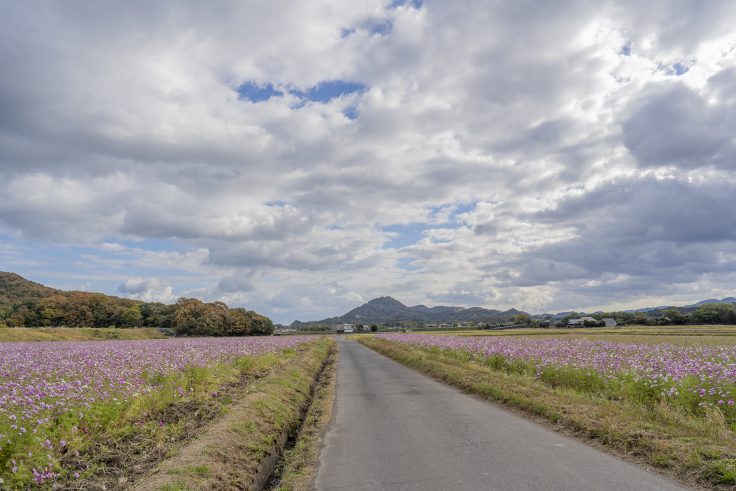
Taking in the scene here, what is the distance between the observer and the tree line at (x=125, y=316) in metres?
95.3

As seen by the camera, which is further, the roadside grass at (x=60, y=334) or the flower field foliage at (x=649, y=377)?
the roadside grass at (x=60, y=334)

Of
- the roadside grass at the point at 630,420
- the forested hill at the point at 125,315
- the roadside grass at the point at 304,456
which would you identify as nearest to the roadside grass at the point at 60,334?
the forested hill at the point at 125,315

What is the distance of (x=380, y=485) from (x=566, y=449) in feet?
12.3

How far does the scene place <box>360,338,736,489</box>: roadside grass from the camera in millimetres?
6746

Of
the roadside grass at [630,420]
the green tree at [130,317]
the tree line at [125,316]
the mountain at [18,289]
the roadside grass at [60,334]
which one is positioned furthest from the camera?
the mountain at [18,289]

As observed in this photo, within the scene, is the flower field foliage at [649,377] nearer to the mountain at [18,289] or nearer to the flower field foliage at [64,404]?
the flower field foliage at [64,404]

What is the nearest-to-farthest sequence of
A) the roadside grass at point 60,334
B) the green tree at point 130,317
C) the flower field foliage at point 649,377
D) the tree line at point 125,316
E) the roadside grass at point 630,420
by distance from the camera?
the roadside grass at point 630,420 → the flower field foliage at point 649,377 → the roadside grass at point 60,334 → the tree line at point 125,316 → the green tree at point 130,317

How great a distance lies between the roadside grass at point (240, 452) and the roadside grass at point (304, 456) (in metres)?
0.03

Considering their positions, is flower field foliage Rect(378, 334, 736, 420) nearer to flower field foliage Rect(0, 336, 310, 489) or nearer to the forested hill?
flower field foliage Rect(0, 336, 310, 489)

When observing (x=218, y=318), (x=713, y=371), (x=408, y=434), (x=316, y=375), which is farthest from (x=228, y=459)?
(x=218, y=318)

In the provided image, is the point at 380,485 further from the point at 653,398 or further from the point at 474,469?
the point at 653,398

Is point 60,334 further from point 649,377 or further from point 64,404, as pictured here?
point 649,377

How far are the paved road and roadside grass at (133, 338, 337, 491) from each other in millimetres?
977

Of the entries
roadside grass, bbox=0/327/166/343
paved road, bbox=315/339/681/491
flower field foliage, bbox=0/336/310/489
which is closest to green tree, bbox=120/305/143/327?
roadside grass, bbox=0/327/166/343
